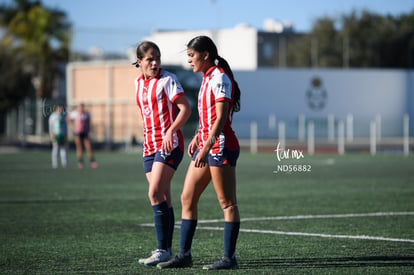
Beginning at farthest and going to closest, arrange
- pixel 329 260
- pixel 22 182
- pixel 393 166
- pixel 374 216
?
pixel 393 166, pixel 22 182, pixel 374 216, pixel 329 260

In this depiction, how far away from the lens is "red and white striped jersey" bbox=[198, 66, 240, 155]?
27.8 feet

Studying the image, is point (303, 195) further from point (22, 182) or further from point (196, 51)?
point (196, 51)

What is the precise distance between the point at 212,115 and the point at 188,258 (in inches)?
58.8

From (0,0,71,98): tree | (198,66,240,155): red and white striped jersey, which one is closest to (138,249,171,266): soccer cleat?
(198,66,240,155): red and white striped jersey

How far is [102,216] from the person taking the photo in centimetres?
1399

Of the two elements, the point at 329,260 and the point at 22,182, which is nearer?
the point at 329,260

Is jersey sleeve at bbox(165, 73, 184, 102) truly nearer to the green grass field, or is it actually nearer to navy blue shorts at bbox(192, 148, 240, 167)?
navy blue shorts at bbox(192, 148, 240, 167)

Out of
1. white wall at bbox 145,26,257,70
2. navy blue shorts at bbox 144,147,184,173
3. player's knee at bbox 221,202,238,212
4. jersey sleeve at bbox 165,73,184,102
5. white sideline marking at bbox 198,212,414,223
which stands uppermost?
white wall at bbox 145,26,257,70

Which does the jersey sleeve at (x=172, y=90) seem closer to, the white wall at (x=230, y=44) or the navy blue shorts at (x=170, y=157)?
the navy blue shorts at (x=170, y=157)

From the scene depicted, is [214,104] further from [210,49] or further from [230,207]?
[230,207]

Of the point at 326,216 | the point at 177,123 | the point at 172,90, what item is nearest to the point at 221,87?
the point at 177,123

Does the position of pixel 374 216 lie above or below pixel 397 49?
below

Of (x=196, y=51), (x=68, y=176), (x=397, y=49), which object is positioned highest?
(x=397, y=49)

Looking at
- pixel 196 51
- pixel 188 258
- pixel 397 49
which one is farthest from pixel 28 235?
pixel 397 49
